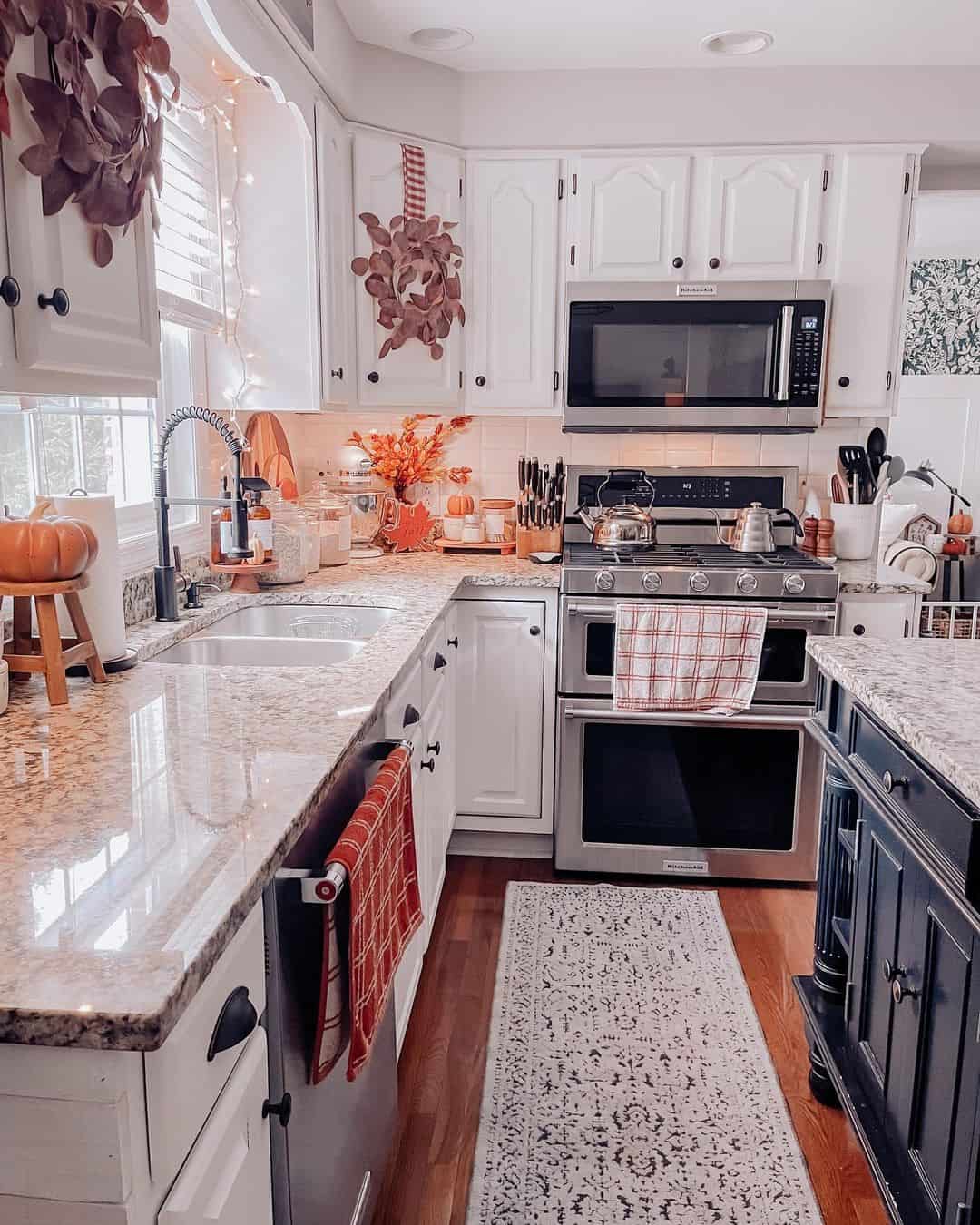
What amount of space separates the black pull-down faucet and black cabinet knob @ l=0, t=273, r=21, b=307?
791mm

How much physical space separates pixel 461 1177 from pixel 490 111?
294 cm

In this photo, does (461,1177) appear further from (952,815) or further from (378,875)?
(952,815)

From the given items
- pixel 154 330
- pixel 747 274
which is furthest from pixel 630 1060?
pixel 747 274

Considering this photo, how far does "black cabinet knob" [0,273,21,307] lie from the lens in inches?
44.1

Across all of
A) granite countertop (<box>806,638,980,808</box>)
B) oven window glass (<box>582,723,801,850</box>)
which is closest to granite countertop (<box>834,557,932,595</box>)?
oven window glass (<box>582,723,801,850</box>)

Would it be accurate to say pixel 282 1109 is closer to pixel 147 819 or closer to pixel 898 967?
pixel 147 819

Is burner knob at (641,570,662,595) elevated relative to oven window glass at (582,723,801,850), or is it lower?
elevated

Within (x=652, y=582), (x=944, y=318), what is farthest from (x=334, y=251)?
(x=944, y=318)

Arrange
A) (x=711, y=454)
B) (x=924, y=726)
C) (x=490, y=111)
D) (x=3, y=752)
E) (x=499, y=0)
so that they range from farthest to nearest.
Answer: (x=711, y=454) → (x=490, y=111) → (x=499, y=0) → (x=924, y=726) → (x=3, y=752)

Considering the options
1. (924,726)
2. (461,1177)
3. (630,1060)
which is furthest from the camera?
(630,1060)

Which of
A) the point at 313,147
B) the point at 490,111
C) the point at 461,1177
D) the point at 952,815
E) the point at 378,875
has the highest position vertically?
the point at 490,111

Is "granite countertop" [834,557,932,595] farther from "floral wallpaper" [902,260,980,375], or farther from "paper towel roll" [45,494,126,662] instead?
"floral wallpaper" [902,260,980,375]

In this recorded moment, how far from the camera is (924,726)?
139cm

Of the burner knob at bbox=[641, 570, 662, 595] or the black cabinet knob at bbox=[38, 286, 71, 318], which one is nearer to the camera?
the black cabinet knob at bbox=[38, 286, 71, 318]
